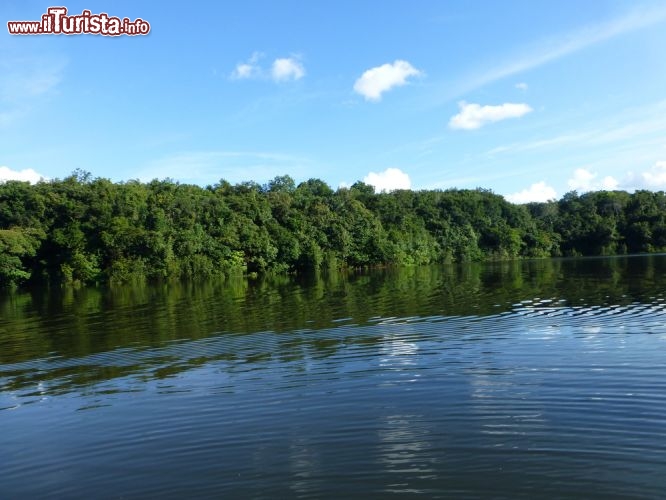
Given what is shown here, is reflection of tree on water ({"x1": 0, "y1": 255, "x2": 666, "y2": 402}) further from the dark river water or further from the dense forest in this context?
the dense forest

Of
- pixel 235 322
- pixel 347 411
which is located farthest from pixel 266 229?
pixel 347 411

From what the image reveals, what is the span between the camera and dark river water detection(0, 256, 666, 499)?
767 centimetres

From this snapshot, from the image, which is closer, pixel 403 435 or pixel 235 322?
pixel 403 435

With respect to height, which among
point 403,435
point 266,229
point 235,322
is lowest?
point 403,435

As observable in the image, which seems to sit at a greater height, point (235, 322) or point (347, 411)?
point (235, 322)

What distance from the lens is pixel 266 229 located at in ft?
278

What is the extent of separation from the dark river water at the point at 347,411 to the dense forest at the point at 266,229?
51156mm

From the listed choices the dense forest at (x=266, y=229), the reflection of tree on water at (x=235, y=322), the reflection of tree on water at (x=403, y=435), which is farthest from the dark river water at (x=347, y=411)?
the dense forest at (x=266, y=229)

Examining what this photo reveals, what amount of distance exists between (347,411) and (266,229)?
246ft

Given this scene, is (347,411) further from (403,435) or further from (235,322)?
(235,322)

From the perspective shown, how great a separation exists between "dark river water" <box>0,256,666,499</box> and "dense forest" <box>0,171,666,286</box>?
51156mm

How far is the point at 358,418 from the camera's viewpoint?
1020cm

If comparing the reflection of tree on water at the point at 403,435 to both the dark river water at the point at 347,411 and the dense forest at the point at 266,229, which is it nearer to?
the dark river water at the point at 347,411

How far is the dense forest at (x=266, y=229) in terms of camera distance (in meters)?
69.8
